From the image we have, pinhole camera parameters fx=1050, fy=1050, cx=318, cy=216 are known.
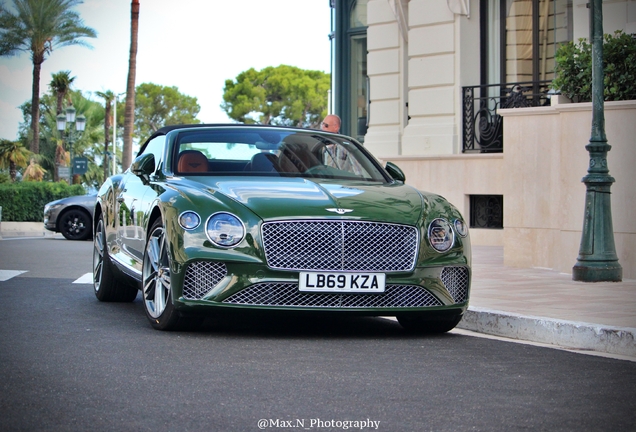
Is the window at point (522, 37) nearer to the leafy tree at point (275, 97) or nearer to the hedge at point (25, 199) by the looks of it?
the hedge at point (25, 199)

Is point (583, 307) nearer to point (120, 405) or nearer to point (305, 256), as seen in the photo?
point (305, 256)

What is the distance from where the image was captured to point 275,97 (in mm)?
81250

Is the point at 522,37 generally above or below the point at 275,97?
below

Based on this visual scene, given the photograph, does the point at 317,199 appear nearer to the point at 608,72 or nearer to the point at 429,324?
the point at 429,324

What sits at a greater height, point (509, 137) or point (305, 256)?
point (509, 137)

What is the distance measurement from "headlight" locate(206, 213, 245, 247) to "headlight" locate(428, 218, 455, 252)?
1.29 metres

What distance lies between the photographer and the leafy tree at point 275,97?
3093 inches

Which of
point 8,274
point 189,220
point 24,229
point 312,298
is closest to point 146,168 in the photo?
point 189,220

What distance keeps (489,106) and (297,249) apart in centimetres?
1186

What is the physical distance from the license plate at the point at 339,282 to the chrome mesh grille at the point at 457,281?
56 cm

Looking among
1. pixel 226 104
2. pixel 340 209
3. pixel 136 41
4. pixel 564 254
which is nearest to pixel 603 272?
pixel 564 254

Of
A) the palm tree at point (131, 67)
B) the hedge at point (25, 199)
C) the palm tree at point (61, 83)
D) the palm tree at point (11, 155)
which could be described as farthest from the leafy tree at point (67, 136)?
the hedge at point (25, 199)

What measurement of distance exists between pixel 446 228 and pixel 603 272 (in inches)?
158

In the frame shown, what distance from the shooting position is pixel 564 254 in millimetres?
11773
